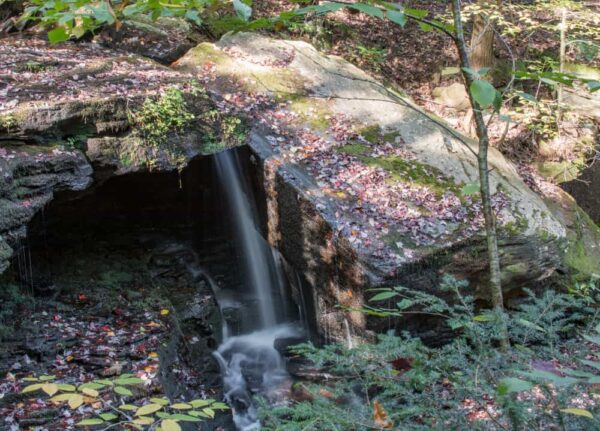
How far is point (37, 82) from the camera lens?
255 inches

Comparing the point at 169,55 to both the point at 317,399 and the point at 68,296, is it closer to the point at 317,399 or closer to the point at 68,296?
the point at 68,296

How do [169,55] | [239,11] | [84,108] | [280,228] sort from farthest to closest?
[169,55]
[280,228]
[84,108]
[239,11]

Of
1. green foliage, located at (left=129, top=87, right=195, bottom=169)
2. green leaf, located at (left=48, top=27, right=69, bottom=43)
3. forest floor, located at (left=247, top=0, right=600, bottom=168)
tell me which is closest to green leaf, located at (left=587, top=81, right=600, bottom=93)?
green leaf, located at (left=48, top=27, right=69, bottom=43)

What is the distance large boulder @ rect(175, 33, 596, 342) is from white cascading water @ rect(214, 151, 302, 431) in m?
0.80

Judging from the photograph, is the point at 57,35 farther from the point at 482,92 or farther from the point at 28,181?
the point at 28,181

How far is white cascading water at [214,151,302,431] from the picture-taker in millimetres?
6477

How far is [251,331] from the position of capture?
24.6 ft

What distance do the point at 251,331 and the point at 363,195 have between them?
255 cm

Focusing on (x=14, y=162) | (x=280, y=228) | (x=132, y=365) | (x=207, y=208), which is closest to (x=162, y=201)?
(x=207, y=208)

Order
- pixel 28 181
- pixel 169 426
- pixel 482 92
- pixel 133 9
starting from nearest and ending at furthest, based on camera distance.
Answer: pixel 169 426 < pixel 482 92 < pixel 133 9 < pixel 28 181

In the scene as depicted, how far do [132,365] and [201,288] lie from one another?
210 centimetres

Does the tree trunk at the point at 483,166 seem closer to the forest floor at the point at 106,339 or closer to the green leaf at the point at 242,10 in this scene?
the green leaf at the point at 242,10

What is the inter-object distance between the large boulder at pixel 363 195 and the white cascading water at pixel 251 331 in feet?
2.63

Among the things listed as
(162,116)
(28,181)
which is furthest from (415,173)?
(28,181)
